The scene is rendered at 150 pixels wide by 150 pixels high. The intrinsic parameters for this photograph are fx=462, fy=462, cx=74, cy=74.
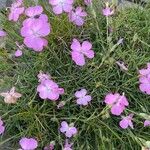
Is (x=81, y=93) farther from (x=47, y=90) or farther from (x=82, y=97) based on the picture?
(x=47, y=90)

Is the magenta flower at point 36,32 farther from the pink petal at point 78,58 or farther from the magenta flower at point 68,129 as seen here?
the magenta flower at point 68,129

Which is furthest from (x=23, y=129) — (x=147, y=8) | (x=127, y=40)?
(x=147, y=8)

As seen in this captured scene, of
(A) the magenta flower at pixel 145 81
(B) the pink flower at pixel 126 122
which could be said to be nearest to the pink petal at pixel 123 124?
(B) the pink flower at pixel 126 122

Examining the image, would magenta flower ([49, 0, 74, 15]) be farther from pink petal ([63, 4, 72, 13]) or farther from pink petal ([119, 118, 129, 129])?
pink petal ([119, 118, 129, 129])

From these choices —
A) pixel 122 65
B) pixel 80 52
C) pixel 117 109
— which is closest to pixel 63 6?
pixel 80 52

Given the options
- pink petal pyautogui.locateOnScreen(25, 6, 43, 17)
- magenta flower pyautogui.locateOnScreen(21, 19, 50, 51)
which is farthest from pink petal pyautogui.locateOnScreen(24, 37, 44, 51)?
pink petal pyautogui.locateOnScreen(25, 6, 43, 17)

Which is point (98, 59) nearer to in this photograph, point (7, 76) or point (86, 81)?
point (86, 81)
